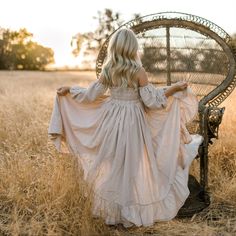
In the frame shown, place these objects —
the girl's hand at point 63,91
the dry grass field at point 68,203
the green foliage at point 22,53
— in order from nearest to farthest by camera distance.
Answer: the dry grass field at point 68,203
the girl's hand at point 63,91
the green foliage at point 22,53

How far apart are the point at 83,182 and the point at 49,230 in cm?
53

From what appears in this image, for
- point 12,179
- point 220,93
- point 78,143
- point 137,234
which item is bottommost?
point 137,234

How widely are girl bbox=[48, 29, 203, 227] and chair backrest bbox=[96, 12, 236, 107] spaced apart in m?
0.98

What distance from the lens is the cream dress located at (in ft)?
12.1

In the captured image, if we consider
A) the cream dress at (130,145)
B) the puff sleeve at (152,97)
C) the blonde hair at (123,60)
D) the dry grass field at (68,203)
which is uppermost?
the blonde hair at (123,60)

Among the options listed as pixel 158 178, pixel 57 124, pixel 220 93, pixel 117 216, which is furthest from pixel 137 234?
pixel 220 93

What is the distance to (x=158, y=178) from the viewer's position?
3.82 meters

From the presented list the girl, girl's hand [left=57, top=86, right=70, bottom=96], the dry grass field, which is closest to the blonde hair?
the girl

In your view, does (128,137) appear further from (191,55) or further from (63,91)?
(191,55)

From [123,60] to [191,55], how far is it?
1.46m

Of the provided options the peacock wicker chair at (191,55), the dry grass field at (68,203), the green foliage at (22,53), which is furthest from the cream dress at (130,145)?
the green foliage at (22,53)

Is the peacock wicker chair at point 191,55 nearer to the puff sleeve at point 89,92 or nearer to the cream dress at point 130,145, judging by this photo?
the cream dress at point 130,145

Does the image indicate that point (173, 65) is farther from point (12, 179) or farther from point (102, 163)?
point (12, 179)

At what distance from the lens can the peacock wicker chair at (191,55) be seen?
478cm
